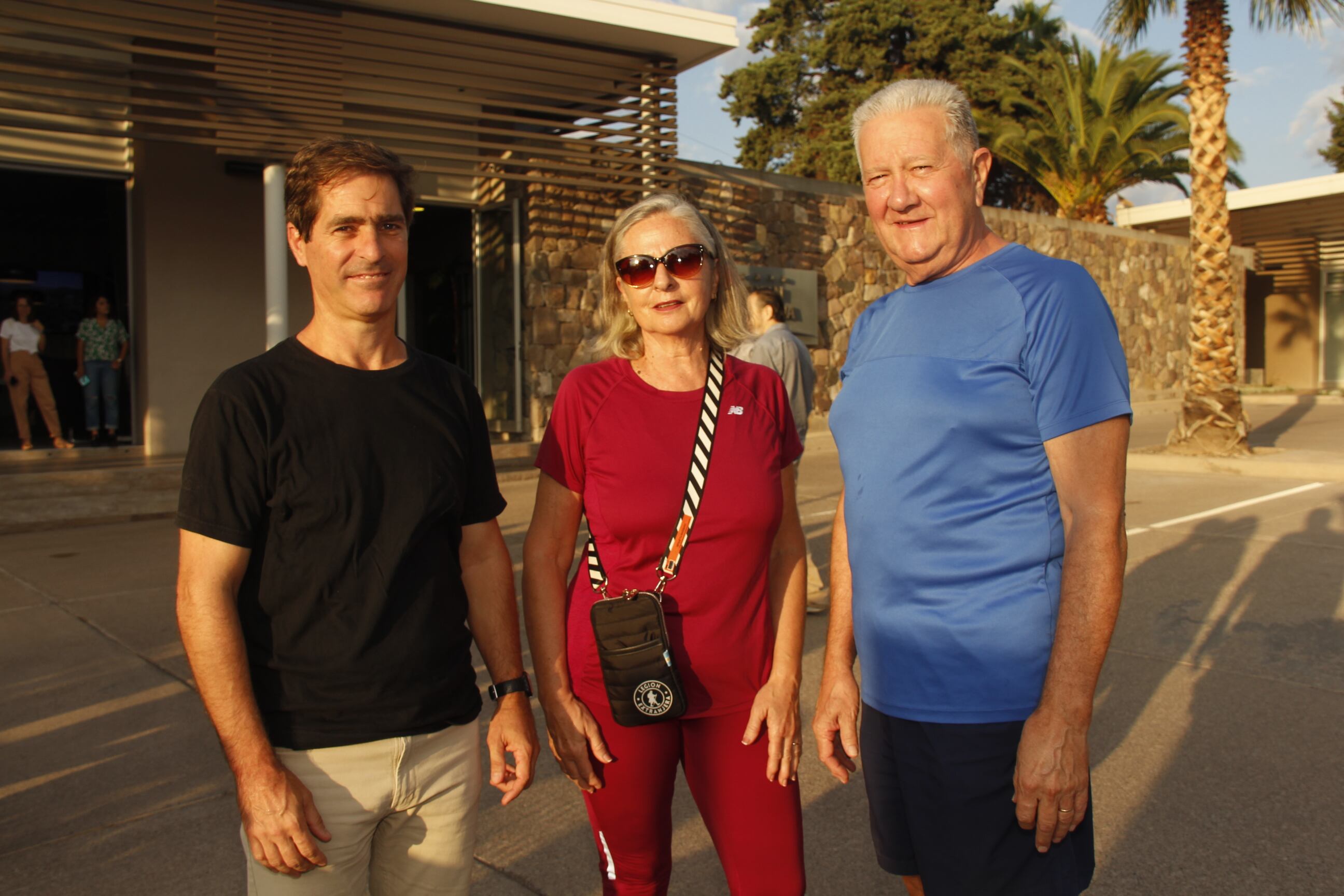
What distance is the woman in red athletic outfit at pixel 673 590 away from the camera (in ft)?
7.18

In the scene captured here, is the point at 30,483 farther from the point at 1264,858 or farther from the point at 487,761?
the point at 1264,858

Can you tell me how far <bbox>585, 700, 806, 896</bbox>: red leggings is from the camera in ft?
7.15

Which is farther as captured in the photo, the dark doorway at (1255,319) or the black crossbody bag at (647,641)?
the dark doorway at (1255,319)

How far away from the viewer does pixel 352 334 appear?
1.91 metres

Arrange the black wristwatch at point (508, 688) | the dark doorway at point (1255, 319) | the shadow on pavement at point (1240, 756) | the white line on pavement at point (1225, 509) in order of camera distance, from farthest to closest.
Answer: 1. the dark doorway at point (1255, 319)
2. the white line on pavement at point (1225, 509)
3. the shadow on pavement at point (1240, 756)
4. the black wristwatch at point (508, 688)

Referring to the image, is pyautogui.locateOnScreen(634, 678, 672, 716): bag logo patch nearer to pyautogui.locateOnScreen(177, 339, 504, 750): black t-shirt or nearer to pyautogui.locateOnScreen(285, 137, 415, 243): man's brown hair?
pyautogui.locateOnScreen(177, 339, 504, 750): black t-shirt

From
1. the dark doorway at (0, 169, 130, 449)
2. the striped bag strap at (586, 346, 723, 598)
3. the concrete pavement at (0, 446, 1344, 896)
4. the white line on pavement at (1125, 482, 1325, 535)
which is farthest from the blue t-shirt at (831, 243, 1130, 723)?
the dark doorway at (0, 169, 130, 449)

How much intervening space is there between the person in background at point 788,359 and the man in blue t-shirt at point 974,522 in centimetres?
353

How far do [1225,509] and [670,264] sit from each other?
8967mm

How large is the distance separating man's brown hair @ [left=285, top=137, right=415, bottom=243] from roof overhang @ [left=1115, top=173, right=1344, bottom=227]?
22.5 metres

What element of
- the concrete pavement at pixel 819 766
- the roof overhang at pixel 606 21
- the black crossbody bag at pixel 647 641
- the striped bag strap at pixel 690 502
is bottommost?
the concrete pavement at pixel 819 766

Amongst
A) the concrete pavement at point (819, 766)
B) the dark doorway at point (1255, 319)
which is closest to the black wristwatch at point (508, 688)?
the concrete pavement at point (819, 766)

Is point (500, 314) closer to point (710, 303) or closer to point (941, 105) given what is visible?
point (710, 303)

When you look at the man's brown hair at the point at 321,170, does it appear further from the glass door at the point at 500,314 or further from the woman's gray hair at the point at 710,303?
the glass door at the point at 500,314
